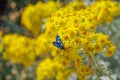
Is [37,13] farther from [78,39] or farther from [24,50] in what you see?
[78,39]

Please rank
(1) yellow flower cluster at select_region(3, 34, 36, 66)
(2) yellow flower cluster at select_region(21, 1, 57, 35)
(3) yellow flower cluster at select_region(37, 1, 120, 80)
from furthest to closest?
(2) yellow flower cluster at select_region(21, 1, 57, 35) → (1) yellow flower cluster at select_region(3, 34, 36, 66) → (3) yellow flower cluster at select_region(37, 1, 120, 80)

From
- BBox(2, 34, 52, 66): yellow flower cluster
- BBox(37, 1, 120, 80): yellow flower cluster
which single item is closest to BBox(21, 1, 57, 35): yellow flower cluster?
BBox(2, 34, 52, 66): yellow flower cluster

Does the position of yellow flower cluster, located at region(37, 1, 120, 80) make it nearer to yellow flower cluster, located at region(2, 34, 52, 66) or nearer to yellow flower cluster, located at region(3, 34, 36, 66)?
yellow flower cluster, located at region(2, 34, 52, 66)

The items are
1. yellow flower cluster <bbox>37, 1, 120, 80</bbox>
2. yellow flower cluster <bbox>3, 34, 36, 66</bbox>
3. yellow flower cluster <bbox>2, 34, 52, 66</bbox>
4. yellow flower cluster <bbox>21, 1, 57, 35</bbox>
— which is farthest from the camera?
yellow flower cluster <bbox>21, 1, 57, 35</bbox>

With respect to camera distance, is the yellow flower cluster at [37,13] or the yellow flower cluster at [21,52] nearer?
the yellow flower cluster at [21,52]

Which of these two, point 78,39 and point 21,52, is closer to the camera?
point 78,39

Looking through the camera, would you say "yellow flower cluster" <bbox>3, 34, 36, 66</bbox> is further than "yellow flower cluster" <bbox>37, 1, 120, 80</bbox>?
Yes

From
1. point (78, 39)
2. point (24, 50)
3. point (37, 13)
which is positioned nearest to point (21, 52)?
point (24, 50)

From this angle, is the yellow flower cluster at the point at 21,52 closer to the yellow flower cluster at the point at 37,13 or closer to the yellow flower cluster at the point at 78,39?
the yellow flower cluster at the point at 37,13

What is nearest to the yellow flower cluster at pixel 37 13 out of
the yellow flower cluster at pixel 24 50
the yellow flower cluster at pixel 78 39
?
the yellow flower cluster at pixel 24 50

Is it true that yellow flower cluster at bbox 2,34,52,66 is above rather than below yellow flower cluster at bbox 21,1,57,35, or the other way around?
below

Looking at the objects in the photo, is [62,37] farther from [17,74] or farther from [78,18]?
[17,74]
